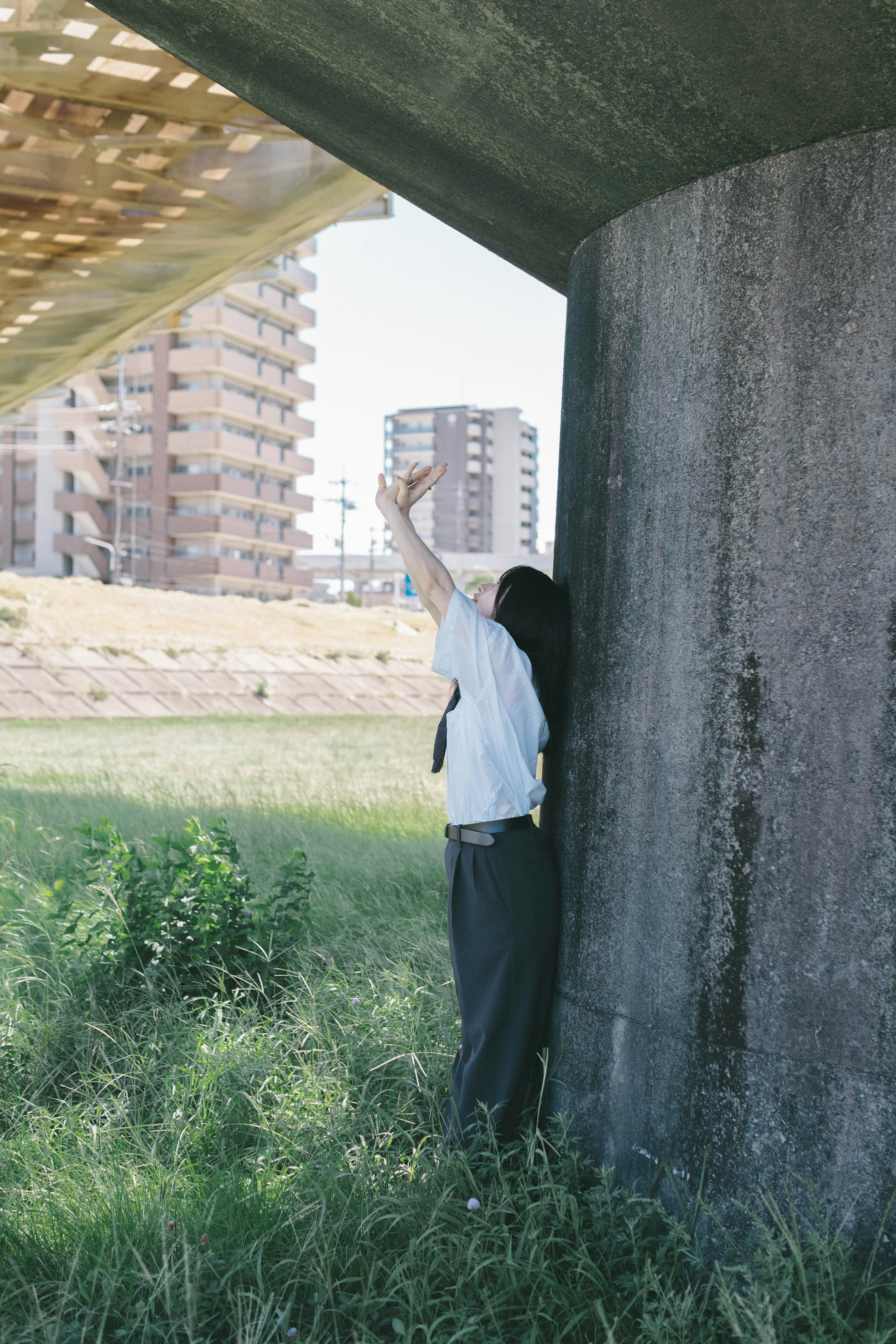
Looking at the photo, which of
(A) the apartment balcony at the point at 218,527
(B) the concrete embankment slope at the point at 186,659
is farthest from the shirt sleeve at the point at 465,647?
(A) the apartment balcony at the point at 218,527

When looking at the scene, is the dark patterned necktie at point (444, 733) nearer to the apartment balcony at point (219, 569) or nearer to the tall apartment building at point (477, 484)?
the apartment balcony at point (219, 569)

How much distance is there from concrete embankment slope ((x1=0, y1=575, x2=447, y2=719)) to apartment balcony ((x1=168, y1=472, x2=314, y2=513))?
1992 centimetres

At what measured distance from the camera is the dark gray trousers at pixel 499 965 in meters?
2.98

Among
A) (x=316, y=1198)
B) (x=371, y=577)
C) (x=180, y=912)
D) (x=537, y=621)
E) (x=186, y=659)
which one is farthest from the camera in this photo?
(x=371, y=577)

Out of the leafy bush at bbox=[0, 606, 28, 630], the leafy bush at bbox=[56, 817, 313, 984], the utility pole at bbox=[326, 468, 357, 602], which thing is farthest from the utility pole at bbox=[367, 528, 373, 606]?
the leafy bush at bbox=[56, 817, 313, 984]

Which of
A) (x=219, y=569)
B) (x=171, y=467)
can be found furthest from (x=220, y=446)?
(x=219, y=569)

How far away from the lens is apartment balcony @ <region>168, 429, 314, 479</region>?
193 feet

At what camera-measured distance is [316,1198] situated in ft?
9.00

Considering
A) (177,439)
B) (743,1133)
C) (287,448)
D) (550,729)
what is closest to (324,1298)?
(743,1133)

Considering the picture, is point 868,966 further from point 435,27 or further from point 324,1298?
point 435,27

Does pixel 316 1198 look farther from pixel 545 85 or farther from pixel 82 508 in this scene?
pixel 82 508

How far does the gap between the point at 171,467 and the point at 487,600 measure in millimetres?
59531

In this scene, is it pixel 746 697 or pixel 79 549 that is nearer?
pixel 746 697

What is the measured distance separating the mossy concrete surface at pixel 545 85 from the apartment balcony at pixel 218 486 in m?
57.1
